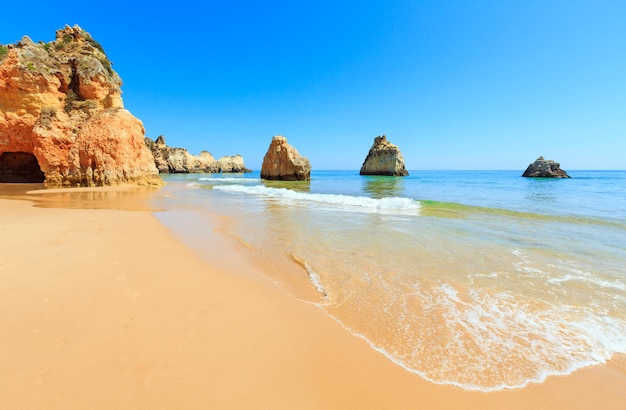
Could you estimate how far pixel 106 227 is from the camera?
6641mm

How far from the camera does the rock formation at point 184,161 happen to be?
65.6 metres

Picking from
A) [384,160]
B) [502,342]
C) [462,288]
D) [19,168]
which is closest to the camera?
[502,342]

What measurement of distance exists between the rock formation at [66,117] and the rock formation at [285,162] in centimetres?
2036

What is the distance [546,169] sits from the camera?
4731 centimetres

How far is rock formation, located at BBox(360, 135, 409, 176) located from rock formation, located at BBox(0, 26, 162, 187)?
47874mm

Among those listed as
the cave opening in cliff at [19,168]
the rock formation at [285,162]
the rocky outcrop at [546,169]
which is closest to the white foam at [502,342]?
the cave opening in cliff at [19,168]

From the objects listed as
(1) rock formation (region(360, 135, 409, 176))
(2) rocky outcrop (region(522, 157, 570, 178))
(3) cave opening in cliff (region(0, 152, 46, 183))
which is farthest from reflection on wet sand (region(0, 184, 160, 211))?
(2) rocky outcrop (region(522, 157, 570, 178))

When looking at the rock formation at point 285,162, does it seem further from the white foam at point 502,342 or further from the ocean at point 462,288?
the white foam at point 502,342

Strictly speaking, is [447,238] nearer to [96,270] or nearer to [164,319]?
[164,319]

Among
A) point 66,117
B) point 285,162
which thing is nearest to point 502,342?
point 66,117

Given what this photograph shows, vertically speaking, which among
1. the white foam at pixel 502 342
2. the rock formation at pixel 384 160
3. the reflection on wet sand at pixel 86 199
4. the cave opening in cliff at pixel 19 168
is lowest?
the white foam at pixel 502 342

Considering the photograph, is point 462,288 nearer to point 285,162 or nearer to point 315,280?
point 315,280

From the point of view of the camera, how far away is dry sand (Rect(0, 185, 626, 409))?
1.82 metres

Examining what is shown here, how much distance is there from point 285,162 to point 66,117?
Answer: 2454 cm
